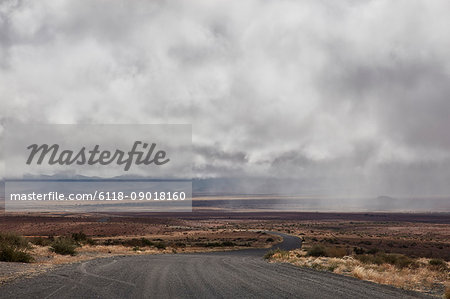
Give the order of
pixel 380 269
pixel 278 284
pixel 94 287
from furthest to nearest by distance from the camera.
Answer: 1. pixel 380 269
2. pixel 278 284
3. pixel 94 287

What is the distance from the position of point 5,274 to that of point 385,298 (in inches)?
613

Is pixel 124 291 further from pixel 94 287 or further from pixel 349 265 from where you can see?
pixel 349 265

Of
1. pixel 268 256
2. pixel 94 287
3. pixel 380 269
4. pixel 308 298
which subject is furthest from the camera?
pixel 268 256

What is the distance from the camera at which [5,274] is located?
1627 cm

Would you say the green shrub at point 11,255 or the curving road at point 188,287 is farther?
the green shrub at point 11,255

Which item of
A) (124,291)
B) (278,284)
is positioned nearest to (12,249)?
(124,291)

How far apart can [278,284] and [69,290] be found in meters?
8.23

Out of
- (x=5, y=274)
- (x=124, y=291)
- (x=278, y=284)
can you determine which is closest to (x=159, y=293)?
(x=124, y=291)

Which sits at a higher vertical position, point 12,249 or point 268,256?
point 12,249

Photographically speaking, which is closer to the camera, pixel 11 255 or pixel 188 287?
pixel 188 287

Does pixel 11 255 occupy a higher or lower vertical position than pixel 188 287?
lower

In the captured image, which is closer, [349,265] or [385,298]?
[385,298]

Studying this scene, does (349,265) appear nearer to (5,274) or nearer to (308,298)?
(308,298)

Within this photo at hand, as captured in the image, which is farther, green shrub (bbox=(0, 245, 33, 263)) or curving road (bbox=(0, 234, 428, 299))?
green shrub (bbox=(0, 245, 33, 263))
